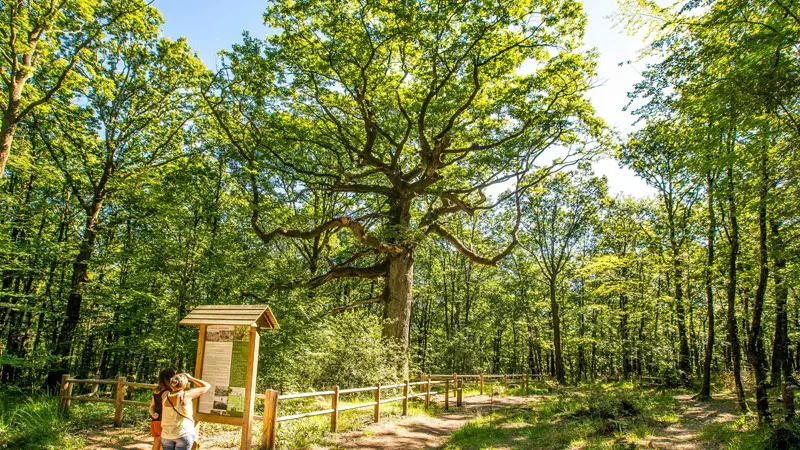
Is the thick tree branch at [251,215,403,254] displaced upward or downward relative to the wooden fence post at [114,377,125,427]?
upward

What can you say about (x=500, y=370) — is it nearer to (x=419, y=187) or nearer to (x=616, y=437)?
(x=419, y=187)

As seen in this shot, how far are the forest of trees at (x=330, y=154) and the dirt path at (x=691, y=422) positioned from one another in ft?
3.25

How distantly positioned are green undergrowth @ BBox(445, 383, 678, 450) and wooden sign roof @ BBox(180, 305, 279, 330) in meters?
4.57

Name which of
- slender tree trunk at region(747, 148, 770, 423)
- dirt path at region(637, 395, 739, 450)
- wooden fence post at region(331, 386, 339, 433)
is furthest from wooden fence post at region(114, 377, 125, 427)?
slender tree trunk at region(747, 148, 770, 423)

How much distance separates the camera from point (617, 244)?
100 feet

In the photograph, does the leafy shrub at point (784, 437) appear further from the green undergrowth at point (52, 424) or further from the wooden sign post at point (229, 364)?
the green undergrowth at point (52, 424)

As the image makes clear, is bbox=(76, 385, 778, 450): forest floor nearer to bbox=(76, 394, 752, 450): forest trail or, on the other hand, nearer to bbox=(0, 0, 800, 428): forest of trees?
bbox=(76, 394, 752, 450): forest trail

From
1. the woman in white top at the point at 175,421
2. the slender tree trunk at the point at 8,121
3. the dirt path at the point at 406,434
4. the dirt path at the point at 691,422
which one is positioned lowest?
the dirt path at the point at 406,434

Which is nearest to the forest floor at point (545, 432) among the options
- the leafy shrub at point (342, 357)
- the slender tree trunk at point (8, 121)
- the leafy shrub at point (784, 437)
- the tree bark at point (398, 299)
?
the leafy shrub at point (784, 437)

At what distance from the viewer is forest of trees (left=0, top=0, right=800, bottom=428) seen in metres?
8.53

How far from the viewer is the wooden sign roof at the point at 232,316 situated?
6855 mm

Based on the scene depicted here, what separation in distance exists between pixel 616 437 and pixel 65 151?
19987mm

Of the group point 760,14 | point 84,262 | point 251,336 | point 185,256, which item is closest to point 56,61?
point 84,262

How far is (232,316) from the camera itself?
702cm
